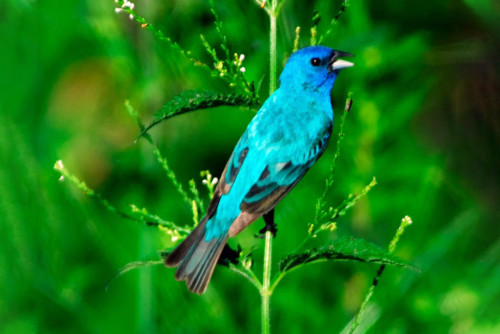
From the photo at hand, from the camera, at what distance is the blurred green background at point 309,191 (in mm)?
2275

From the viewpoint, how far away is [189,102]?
1249 millimetres

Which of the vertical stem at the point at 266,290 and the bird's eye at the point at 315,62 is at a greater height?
the bird's eye at the point at 315,62

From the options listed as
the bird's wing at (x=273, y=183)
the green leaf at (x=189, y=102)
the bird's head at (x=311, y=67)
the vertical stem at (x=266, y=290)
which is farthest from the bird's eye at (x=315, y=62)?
the vertical stem at (x=266, y=290)

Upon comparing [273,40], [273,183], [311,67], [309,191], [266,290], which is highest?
[273,40]


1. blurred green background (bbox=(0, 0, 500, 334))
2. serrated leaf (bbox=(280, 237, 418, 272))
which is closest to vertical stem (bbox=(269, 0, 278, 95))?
serrated leaf (bbox=(280, 237, 418, 272))

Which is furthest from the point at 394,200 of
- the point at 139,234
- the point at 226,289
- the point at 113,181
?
the point at 113,181

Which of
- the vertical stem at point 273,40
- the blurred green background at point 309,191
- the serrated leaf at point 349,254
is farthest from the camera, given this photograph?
the blurred green background at point 309,191

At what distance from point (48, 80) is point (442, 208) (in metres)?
1.58

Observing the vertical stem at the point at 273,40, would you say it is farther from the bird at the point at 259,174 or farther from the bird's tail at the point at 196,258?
the bird's tail at the point at 196,258

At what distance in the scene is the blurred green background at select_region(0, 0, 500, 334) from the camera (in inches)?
89.6

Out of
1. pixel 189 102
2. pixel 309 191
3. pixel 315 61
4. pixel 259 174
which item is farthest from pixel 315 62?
pixel 309 191

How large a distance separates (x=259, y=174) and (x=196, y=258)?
0.22 m

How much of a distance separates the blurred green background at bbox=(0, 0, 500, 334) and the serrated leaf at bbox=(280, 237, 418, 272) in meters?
0.90

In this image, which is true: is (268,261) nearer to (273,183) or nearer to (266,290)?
(266,290)
